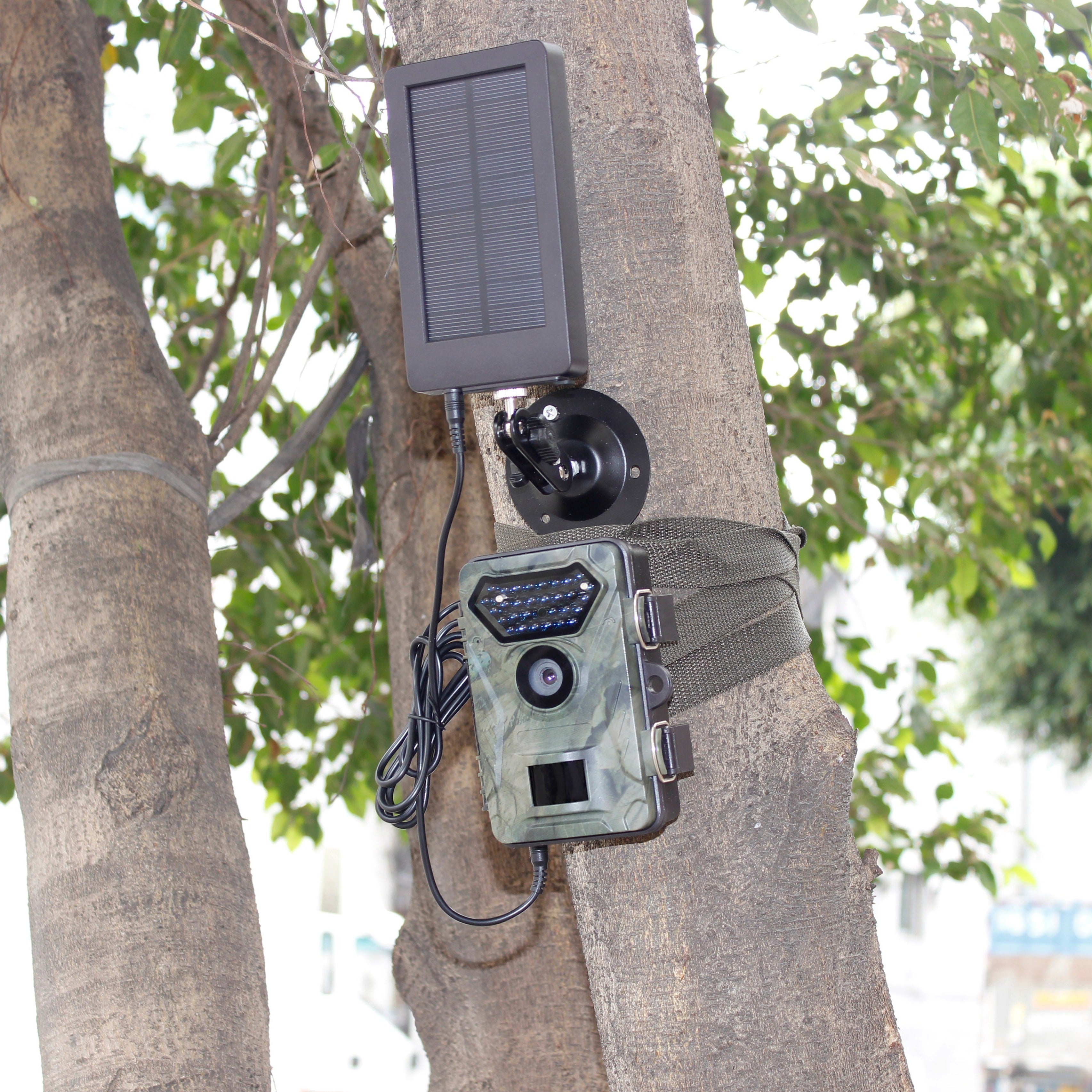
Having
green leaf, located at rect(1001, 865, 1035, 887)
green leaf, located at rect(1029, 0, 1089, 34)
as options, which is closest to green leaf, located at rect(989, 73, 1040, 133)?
green leaf, located at rect(1029, 0, 1089, 34)

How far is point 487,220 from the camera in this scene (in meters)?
0.94

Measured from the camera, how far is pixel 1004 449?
925 cm

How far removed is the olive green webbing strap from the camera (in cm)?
95

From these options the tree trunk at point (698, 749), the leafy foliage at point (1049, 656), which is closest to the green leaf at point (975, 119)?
the tree trunk at point (698, 749)

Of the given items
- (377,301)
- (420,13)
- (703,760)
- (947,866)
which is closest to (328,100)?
(377,301)

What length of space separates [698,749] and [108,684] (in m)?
0.81

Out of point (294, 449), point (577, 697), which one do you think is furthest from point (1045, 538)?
point (577, 697)

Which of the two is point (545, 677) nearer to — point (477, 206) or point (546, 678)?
point (546, 678)

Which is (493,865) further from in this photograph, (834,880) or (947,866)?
(947,866)

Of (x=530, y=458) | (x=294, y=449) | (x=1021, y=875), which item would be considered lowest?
(x=1021, y=875)

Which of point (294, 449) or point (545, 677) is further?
point (294, 449)

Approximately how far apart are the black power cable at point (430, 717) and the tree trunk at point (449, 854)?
2.68ft

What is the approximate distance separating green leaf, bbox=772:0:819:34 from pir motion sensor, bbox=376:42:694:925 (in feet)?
1.93

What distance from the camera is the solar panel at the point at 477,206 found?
93cm
